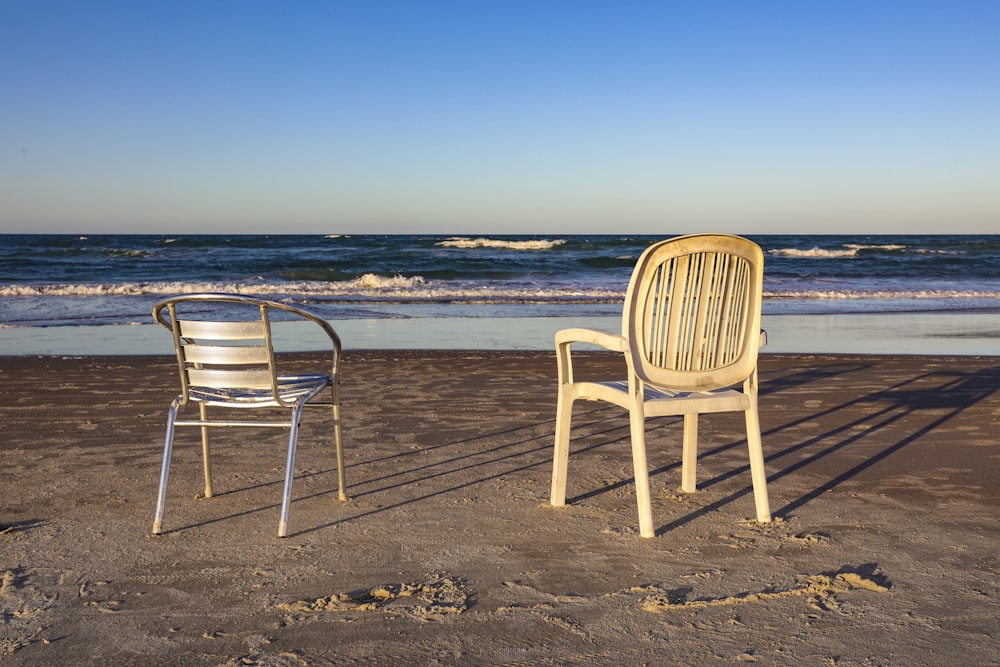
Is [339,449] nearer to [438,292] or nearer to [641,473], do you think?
[641,473]

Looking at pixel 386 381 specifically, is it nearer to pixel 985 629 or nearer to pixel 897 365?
pixel 897 365

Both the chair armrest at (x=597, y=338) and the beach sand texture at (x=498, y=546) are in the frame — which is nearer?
the beach sand texture at (x=498, y=546)

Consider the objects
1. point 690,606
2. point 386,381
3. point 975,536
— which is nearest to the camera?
point 690,606

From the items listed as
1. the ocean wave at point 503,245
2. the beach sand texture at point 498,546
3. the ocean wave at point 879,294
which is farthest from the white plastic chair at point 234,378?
the ocean wave at point 503,245

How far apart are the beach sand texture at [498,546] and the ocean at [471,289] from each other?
5457 millimetres

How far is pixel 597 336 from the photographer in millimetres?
3432

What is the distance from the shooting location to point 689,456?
3979 mm

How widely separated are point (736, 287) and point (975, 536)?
4.12ft

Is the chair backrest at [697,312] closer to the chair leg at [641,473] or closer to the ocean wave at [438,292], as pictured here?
the chair leg at [641,473]

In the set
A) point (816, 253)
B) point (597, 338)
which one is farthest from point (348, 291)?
point (816, 253)

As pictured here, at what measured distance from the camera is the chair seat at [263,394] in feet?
11.5

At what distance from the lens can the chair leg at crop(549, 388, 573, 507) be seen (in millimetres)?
3746

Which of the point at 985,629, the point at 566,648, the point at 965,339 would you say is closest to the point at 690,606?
the point at 566,648

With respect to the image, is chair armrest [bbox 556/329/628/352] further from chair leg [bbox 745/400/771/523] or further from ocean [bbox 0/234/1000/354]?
ocean [bbox 0/234/1000/354]
